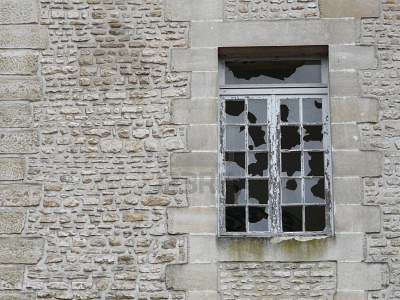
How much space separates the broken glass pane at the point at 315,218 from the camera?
6.64 m

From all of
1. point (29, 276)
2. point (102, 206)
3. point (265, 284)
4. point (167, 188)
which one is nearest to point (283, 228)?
point (265, 284)

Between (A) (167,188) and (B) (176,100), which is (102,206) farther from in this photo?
(B) (176,100)

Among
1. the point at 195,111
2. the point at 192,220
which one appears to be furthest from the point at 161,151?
the point at 192,220

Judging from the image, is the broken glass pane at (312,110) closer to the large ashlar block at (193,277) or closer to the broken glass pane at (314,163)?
the broken glass pane at (314,163)

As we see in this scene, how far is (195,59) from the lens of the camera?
6.79 meters

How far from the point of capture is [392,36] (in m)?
6.75

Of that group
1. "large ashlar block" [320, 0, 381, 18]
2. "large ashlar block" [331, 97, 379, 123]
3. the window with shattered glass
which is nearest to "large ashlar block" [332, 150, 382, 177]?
the window with shattered glass

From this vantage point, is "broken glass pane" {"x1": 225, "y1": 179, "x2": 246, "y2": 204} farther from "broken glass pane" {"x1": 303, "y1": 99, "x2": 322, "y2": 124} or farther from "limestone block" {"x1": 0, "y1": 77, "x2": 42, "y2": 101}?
"limestone block" {"x1": 0, "y1": 77, "x2": 42, "y2": 101}

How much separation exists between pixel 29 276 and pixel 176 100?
1918 mm

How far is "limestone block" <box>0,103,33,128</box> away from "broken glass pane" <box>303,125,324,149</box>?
7.80 feet

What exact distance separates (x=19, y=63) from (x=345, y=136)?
2882mm

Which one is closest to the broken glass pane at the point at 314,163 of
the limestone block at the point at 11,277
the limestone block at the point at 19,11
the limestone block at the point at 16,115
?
the limestone block at the point at 16,115

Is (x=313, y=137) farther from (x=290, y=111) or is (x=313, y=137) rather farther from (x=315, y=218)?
(x=315, y=218)

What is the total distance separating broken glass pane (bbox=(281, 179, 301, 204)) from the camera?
6.70 m
